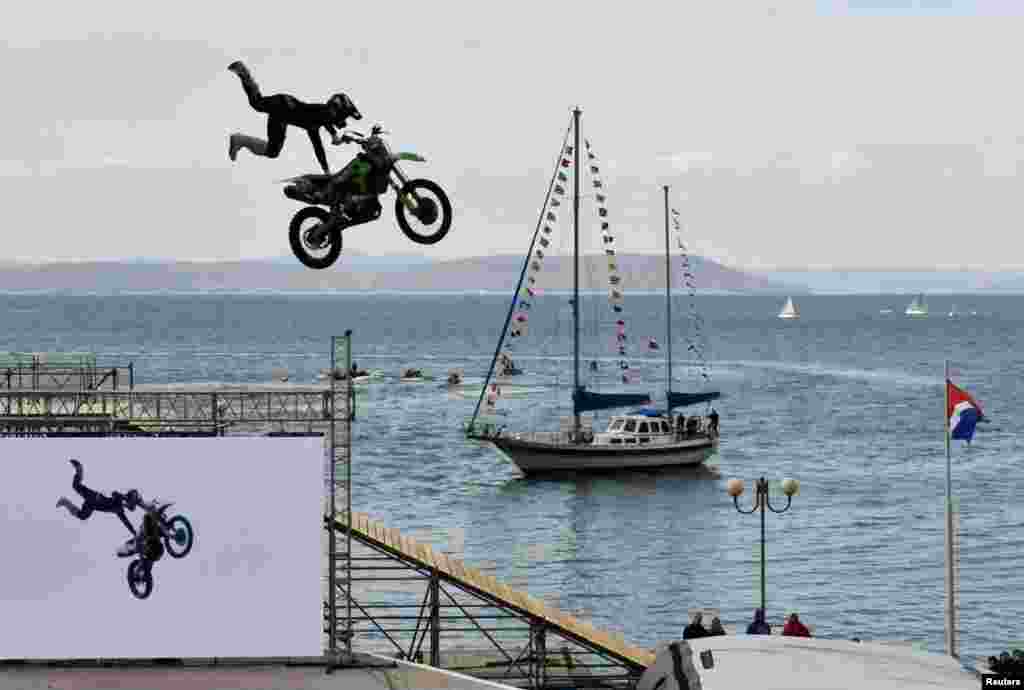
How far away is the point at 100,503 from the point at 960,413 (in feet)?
56.1

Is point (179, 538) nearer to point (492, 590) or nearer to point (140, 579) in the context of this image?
point (140, 579)

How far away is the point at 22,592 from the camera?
95.6 feet

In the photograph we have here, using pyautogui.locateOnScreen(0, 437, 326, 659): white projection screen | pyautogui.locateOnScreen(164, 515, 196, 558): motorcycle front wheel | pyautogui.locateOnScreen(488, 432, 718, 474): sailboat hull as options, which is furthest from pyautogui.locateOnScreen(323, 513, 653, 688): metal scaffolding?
pyautogui.locateOnScreen(488, 432, 718, 474): sailboat hull

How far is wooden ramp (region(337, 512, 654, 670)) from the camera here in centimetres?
3319

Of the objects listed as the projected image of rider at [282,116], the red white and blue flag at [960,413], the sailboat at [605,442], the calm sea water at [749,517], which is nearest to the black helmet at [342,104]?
the projected image of rider at [282,116]

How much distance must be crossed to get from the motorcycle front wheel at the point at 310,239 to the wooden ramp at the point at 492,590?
14.0 metres

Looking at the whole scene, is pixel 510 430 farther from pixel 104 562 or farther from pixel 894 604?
pixel 104 562

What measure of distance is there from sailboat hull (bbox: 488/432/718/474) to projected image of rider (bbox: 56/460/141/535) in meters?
60.3

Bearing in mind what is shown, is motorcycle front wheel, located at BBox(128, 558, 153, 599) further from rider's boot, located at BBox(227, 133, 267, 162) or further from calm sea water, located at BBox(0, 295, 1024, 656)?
calm sea water, located at BBox(0, 295, 1024, 656)

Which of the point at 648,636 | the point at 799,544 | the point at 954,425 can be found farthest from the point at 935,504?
the point at 954,425

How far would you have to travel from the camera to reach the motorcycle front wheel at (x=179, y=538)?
29.2 meters

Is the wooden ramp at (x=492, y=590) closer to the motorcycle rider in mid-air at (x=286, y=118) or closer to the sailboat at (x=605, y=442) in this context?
the motorcycle rider in mid-air at (x=286, y=118)

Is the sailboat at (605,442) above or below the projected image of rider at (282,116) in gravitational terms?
below

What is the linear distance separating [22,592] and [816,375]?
144m
